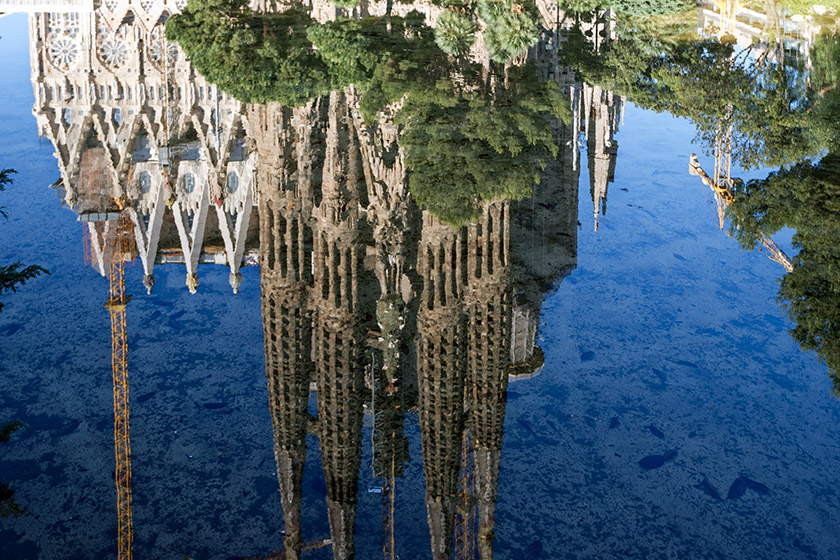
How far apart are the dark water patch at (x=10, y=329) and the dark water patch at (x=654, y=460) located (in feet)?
111

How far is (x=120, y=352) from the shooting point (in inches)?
1868

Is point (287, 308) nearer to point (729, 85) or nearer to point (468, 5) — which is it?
point (468, 5)

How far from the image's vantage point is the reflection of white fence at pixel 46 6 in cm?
A: 4169

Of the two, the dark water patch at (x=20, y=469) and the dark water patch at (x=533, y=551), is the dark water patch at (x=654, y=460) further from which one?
the dark water patch at (x=20, y=469)

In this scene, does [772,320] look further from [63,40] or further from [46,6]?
[46,6]

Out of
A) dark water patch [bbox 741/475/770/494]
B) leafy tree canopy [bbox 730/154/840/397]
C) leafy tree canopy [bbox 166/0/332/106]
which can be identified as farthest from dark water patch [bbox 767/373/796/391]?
leafy tree canopy [bbox 166/0/332/106]

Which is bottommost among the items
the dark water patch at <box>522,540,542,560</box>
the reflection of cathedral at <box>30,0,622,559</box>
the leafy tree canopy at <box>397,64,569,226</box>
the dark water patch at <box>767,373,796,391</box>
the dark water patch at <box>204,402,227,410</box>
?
the dark water patch at <box>522,540,542,560</box>

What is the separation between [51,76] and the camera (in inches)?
1778

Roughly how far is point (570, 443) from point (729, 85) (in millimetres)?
22089

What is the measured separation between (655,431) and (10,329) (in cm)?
3475

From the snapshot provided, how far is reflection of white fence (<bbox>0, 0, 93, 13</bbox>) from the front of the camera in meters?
41.7

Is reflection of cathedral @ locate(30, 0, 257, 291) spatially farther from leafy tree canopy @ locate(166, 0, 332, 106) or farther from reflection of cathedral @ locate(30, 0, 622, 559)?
leafy tree canopy @ locate(166, 0, 332, 106)

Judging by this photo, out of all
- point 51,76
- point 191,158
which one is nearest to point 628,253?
point 191,158

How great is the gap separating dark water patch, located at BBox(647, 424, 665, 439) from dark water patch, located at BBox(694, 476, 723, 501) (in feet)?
10.4
